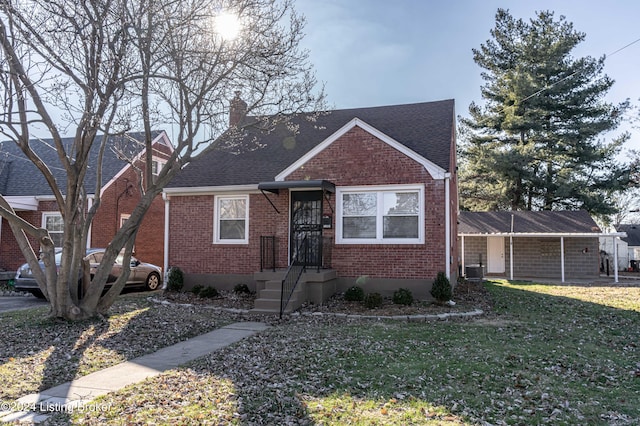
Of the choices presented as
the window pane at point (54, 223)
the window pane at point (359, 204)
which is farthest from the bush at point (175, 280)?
the window pane at point (54, 223)

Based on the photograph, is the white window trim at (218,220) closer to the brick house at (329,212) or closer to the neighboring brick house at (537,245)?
the brick house at (329,212)

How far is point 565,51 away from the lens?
27.0 metres

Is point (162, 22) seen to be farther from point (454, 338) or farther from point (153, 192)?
point (454, 338)

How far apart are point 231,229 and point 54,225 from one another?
9.46 m

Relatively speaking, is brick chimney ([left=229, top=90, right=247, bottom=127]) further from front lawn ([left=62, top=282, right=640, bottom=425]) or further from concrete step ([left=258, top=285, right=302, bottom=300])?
front lawn ([left=62, top=282, right=640, bottom=425])

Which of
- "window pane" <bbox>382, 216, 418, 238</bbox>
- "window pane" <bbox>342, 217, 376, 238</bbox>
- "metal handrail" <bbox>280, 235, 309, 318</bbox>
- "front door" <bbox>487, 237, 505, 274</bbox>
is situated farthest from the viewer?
"front door" <bbox>487, 237, 505, 274</bbox>

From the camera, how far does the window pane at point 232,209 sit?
44.1 feet

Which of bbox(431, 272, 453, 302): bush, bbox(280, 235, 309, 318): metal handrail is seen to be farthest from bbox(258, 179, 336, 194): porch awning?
bbox(431, 272, 453, 302): bush

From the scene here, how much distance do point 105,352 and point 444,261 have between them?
7840 millimetres

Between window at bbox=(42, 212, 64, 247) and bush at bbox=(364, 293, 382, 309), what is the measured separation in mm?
13837

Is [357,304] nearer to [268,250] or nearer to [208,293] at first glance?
[268,250]

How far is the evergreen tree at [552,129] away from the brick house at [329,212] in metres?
14.9

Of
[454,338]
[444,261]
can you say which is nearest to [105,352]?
[454,338]

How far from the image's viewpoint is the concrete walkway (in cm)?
431
